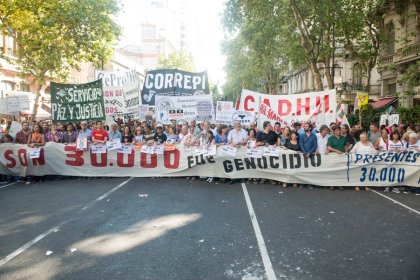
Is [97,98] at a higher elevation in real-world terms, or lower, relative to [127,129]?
higher

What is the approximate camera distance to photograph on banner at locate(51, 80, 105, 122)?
464 inches

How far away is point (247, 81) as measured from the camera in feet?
189

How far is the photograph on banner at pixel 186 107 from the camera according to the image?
12414 millimetres

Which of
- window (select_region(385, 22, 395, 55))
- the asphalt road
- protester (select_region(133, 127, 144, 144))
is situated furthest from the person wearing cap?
window (select_region(385, 22, 395, 55))

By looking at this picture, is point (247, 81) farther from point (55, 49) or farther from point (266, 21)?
point (55, 49)

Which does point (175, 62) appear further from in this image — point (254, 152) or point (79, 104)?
point (254, 152)

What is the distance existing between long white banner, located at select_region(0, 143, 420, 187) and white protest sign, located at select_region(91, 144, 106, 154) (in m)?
0.09

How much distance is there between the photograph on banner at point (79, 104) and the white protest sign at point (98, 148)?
131cm

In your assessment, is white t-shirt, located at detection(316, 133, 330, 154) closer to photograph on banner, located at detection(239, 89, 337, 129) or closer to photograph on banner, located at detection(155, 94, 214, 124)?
photograph on banner, located at detection(239, 89, 337, 129)

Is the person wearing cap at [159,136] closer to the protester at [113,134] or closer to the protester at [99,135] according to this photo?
the protester at [113,134]

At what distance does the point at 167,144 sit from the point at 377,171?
226 inches

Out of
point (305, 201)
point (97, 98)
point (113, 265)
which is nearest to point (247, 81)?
point (97, 98)

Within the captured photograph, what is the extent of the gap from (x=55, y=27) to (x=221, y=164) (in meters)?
16.0

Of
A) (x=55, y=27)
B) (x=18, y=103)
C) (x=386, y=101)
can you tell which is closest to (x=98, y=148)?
(x=18, y=103)
